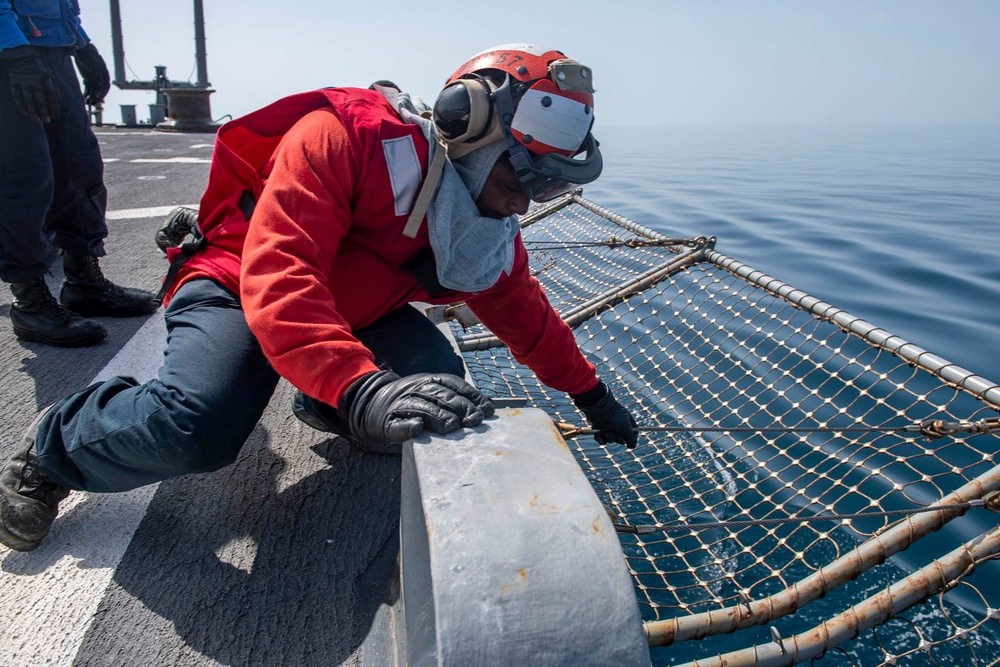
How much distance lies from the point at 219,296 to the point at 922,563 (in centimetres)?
259

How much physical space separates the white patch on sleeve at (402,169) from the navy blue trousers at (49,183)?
182cm

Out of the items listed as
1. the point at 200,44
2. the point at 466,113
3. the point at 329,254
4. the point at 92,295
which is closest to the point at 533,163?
the point at 466,113

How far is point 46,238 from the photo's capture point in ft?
9.87

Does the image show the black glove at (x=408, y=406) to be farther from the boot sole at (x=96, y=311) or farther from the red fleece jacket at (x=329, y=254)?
the boot sole at (x=96, y=311)

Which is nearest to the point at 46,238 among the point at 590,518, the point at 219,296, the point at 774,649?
the point at 219,296

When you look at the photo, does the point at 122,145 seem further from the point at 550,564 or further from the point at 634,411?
the point at 550,564

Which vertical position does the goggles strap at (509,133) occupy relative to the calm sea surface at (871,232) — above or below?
above

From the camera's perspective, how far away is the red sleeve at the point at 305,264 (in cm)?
154

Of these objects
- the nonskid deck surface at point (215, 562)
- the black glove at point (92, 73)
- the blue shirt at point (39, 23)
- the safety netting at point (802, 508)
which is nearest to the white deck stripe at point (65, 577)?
the nonskid deck surface at point (215, 562)

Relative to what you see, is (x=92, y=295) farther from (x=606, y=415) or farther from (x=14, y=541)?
(x=606, y=415)

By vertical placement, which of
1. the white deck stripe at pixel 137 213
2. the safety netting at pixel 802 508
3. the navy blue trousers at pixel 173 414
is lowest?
the white deck stripe at pixel 137 213

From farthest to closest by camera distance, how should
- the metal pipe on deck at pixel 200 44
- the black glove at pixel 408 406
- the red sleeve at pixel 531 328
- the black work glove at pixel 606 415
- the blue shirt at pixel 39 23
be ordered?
the metal pipe on deck at pixel 200 44 < the blue shirt at pixel 39 23 < the black work glove at pixel 606 415 < the red sleeve at pixel 531 328 < the black glove at pixel 408 406

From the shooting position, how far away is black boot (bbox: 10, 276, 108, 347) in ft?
9.60

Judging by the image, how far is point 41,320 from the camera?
2934 mm
